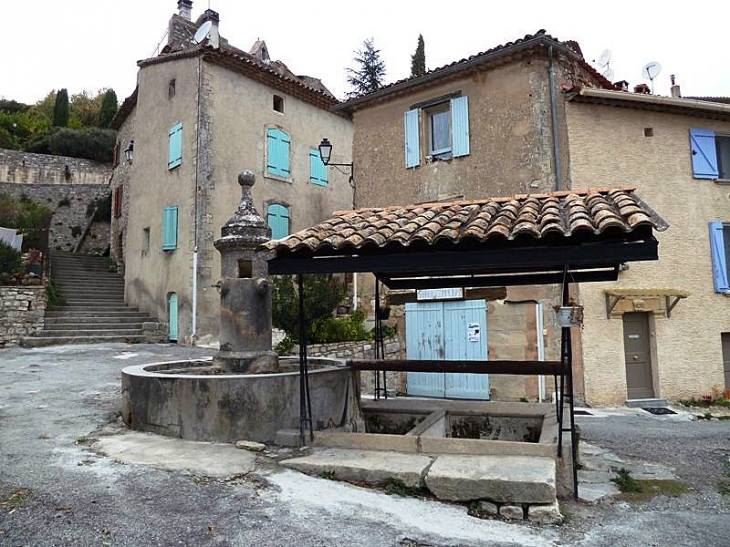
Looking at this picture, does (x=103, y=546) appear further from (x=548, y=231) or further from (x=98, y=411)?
(x=98, y=411)

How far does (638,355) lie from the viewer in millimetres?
11039

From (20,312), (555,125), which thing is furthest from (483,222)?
(20,312)

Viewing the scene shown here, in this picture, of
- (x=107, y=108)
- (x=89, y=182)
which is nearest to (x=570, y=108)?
(x=89, y=182)

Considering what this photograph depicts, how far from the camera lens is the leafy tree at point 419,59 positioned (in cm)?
2686

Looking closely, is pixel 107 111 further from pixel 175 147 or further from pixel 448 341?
pixel 448 341

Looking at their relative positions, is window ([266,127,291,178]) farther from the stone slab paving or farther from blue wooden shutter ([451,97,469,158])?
the stone slab paving

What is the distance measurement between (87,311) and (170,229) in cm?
335

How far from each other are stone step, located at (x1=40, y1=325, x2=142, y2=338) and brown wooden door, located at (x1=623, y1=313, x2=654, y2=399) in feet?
40.5

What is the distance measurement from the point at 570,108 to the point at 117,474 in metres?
10.5

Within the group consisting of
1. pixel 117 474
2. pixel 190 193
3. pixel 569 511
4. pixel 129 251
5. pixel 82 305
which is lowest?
pixel 569 511

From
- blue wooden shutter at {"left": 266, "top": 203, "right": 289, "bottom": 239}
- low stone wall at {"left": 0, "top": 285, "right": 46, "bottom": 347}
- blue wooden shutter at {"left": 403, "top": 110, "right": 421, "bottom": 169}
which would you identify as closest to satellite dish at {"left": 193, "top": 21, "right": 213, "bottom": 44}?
blue wooden shutter at {"left": 266, "top": 203, "right": 289, "bottom": 239}

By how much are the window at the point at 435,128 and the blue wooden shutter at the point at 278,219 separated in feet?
17.9

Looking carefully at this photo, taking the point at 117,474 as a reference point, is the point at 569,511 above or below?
below

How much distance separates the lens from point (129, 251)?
59.8ft
